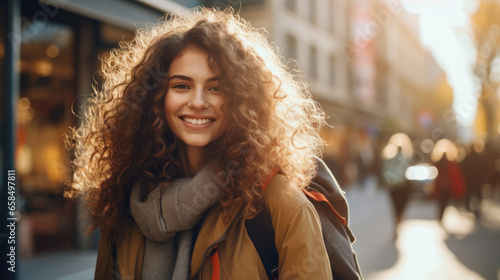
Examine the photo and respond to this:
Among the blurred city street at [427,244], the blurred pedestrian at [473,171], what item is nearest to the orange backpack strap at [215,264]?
the blurred city street at [427,244]

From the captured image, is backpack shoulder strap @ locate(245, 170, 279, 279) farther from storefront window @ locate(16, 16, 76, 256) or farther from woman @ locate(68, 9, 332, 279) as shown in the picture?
storefront window @ locate(16, 16, 76, 256)

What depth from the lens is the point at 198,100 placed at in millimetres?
2199

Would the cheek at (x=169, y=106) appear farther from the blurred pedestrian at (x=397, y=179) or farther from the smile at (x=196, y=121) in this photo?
the blurred pedestrian at (x=397, y=179)

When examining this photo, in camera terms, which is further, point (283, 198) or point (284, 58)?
point (284, 58)

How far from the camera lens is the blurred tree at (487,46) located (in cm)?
2109

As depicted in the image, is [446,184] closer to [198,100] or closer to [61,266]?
[61,266]

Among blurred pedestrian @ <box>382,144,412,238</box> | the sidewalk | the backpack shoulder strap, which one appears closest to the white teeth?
the backpack shoulder strap

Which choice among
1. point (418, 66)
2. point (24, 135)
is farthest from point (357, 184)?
point (418, 66)

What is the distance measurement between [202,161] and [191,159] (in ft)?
0.26

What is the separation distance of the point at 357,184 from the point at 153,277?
1793 centimetres

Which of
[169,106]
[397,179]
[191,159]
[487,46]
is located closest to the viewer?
[169,106]

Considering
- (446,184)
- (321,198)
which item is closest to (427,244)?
(446,184)

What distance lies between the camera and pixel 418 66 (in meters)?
54.6

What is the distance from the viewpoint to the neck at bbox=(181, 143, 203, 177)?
243 centimetres
